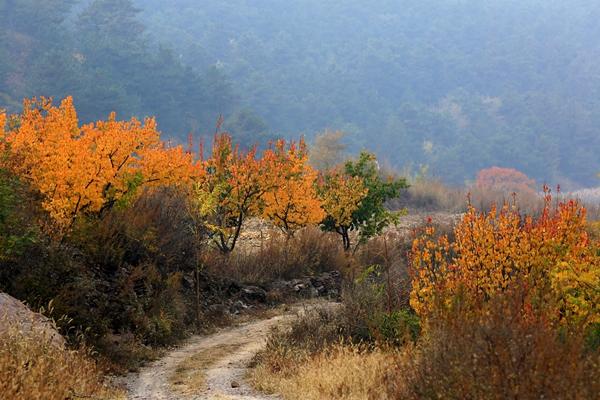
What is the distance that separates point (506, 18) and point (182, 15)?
58.7 m

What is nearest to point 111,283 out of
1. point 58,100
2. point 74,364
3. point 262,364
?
point 262,364

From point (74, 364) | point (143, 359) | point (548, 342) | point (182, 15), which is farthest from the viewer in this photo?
point (182, 15)

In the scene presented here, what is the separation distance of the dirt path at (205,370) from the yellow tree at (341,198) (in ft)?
30.1

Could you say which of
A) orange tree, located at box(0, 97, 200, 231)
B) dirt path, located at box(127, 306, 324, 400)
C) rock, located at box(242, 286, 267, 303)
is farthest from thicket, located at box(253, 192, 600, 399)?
rock, located at box(242, 286, 267, 303)

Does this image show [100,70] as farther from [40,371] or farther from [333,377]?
[40,371]

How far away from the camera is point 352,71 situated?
118 meters

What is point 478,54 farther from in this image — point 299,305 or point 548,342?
point 548,342

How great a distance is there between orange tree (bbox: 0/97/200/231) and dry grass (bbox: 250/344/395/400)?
264 inches

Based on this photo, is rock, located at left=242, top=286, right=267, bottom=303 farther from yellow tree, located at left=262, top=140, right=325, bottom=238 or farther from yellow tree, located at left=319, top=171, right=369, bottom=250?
yellow tree, located at left=319, top=171, right=369, bottom=250

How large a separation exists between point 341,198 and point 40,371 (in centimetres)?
1846

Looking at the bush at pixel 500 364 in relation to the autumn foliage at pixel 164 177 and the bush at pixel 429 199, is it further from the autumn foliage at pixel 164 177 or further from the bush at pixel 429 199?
the bush at pixel 429 199

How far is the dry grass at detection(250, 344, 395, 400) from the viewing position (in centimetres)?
959

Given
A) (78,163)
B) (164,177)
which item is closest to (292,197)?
(164,177)

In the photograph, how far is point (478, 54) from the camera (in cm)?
12612
